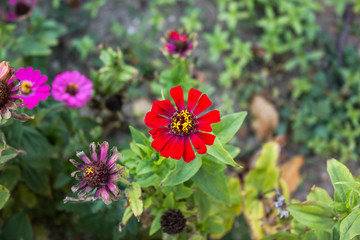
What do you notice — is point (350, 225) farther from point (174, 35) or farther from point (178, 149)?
point (174, 35)

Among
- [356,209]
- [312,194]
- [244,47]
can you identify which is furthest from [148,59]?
[356,209]

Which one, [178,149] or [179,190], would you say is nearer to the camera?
[178,149]

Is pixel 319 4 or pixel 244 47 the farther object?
pixel 319 4

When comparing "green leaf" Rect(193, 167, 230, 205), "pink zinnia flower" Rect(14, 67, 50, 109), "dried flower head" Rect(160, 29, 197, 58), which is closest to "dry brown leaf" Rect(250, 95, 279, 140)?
"dried flower head" Rect(160, 29, 197, 58)

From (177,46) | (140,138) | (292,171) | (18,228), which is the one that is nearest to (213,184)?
(140,138)

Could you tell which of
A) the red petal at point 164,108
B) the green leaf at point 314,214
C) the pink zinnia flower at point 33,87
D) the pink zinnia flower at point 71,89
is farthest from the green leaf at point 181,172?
the pink zinnia flower at point 71,89

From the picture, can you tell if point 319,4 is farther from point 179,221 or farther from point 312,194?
point 179,221

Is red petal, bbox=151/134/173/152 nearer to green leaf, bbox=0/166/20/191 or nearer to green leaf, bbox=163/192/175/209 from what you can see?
green leaf, bbox=163/192/175/209
